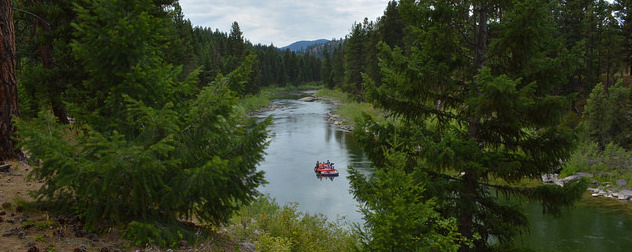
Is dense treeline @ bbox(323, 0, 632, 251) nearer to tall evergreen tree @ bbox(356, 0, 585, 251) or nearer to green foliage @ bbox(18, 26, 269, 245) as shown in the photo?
tall evergreen tree @ bbox(356, 0, 585, 251)

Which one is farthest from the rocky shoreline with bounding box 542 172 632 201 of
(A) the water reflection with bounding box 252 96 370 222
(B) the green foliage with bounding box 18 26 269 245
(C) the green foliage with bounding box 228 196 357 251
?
(B) the green foliage with bounding box 18 26 269 245

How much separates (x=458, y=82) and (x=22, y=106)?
455 inches

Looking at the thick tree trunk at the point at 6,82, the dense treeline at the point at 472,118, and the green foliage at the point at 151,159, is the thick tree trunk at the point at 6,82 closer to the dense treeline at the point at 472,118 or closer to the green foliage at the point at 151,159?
the green foliage at the point at 151,159

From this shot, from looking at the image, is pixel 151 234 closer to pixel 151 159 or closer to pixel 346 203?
pixel 151 159

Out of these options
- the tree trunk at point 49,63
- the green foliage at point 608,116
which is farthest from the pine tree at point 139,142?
the green foliage at point 608,116

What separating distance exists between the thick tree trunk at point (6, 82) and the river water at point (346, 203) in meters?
7.89

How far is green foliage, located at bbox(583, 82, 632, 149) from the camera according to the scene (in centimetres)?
2241

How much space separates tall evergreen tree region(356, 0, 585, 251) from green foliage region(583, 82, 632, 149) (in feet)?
62.5

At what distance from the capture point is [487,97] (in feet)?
20.7

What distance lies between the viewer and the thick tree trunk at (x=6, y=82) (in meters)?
7.93

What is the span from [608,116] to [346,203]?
54.7 feet

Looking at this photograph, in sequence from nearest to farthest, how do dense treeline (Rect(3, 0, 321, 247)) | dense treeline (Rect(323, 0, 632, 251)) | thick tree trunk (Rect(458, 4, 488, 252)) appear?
dense treeline (Rect(3, 0, 321, 247)), dense treeline (Rect(323, 0, 632, 251)), thick tree trunk (Rect(458, 4, 488, 252))

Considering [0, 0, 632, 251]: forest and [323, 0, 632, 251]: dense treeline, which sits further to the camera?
[323, 0, 632, 251]: dense treeline

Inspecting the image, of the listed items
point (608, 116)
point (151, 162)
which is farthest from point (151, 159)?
point (608, 116)
